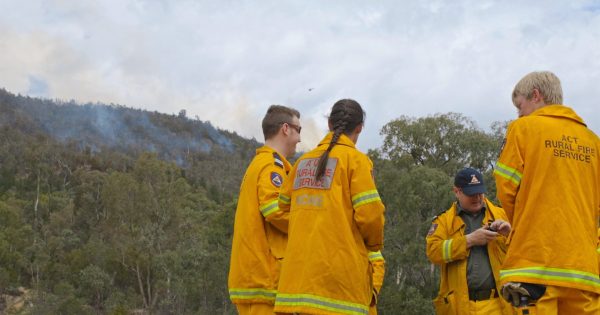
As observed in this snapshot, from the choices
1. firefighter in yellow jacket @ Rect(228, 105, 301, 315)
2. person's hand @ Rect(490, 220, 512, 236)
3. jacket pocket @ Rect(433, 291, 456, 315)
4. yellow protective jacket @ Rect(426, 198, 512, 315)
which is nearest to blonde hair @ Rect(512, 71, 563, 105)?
person's hand @ Rect(490, 220, 512, 236)

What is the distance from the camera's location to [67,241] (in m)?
58.6

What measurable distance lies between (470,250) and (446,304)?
484 mm

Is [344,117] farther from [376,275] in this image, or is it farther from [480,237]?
[480,237]

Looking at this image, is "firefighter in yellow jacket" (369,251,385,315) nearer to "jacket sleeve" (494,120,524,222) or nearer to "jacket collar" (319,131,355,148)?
"jacket collar" (319,131,355,148)

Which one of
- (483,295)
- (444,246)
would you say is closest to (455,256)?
(444,246)

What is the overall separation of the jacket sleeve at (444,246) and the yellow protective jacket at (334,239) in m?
1.24

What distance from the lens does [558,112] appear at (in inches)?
153

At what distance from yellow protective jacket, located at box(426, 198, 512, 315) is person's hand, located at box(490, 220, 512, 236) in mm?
190

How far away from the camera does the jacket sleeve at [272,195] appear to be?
15.1 ft

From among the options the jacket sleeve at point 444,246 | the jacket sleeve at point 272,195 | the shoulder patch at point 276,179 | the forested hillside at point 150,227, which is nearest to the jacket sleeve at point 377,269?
the jacket sleeve at point 444,246

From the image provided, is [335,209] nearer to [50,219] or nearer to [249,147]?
[50,219]

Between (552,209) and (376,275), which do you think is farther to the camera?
(376,275)

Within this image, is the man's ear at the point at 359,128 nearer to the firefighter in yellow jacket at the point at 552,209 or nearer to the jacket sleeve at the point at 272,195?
the jacket sleeve at the point at 272,195

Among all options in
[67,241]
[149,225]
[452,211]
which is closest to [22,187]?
[67,241]
